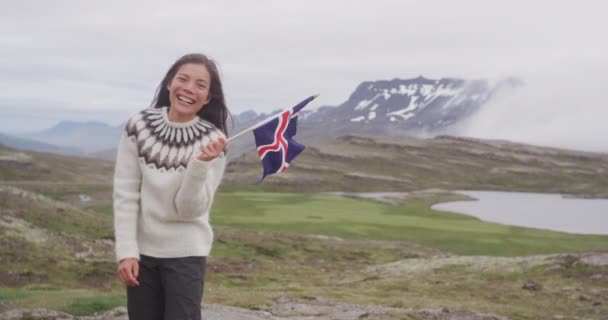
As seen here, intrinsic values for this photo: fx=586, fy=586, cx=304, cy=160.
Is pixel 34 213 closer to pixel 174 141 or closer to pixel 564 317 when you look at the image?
pixel 564 317

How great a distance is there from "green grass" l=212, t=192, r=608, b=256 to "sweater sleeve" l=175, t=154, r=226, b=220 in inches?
2114

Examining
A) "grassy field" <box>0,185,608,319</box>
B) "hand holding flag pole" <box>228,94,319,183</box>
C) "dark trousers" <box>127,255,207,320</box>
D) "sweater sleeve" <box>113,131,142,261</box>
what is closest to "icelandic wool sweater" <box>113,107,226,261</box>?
"sweater sleeve" <box>113,131,142,261</box>

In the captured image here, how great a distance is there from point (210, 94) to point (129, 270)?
229 cm

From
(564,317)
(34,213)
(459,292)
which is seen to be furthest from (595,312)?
(34,213)

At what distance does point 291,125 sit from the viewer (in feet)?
28.9

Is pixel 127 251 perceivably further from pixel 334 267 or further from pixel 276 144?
pixel 334 267

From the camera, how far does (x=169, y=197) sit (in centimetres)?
658

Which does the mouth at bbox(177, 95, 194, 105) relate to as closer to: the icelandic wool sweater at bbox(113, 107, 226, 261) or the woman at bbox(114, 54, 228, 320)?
the woman at bbox(114, 54, 228, 320)

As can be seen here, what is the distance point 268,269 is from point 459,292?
16.2 meters

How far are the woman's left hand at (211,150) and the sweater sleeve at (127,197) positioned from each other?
3.08 ft

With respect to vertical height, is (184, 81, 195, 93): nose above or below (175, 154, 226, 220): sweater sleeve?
above

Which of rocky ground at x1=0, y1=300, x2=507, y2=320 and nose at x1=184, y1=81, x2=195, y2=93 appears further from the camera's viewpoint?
rocky ground at x1=0, y1=300, x2=507, y2=320

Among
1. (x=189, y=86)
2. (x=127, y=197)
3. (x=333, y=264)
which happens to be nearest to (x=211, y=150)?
(x=189, y=86)

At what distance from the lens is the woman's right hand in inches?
253
